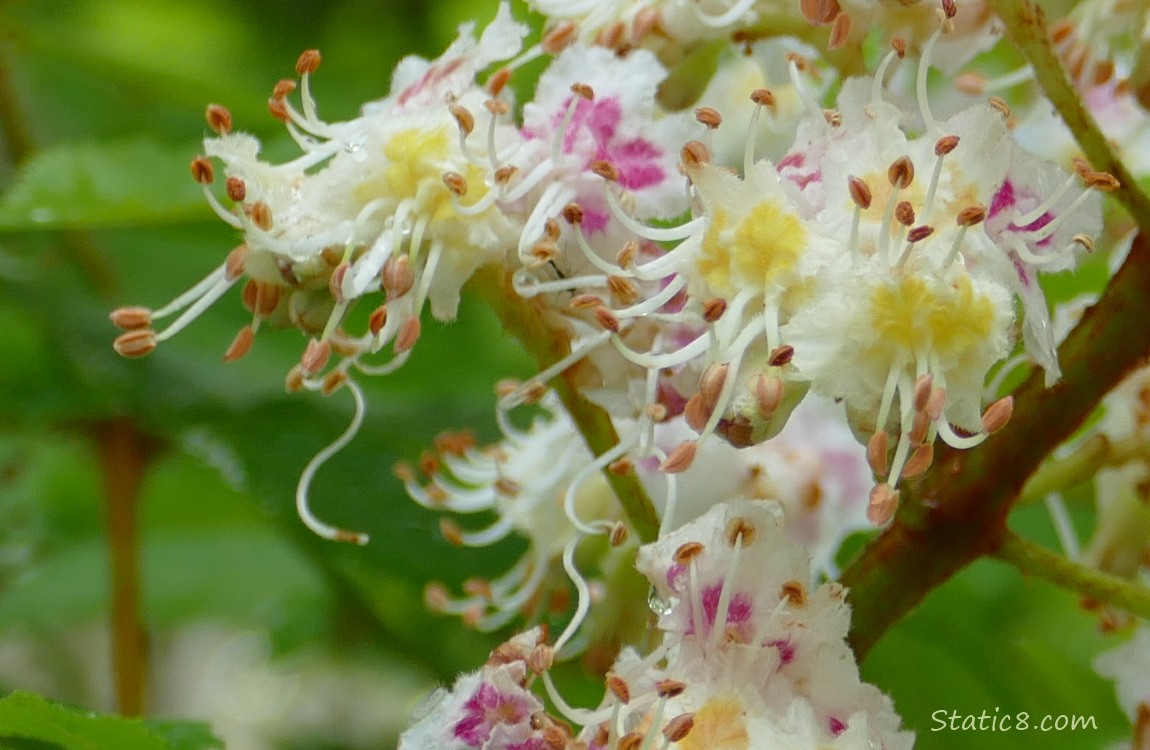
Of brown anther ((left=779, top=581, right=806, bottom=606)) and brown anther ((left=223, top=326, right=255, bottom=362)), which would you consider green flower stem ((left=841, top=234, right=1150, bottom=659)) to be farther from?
brown anther ((left=223, top=326, right=255, bottom=362))

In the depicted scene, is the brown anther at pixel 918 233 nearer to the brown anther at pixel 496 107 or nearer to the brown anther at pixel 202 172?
the brown anther at pixel 496 107

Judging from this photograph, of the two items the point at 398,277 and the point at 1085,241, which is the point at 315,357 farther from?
the point at 1085,241

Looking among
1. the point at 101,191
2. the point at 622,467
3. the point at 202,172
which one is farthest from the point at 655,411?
the point at 101,191

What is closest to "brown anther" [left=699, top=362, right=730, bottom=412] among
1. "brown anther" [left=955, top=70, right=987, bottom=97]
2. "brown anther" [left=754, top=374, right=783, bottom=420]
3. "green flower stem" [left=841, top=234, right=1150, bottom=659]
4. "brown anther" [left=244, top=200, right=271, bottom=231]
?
"brown anther" [left=754, top=374, right=783, bottom=420]

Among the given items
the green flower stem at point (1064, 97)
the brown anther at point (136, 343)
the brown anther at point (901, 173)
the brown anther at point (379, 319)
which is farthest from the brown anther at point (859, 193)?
the brown anther at point (136, 343)

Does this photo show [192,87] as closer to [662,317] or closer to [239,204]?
[239,204]

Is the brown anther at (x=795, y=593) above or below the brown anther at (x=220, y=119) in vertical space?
below
